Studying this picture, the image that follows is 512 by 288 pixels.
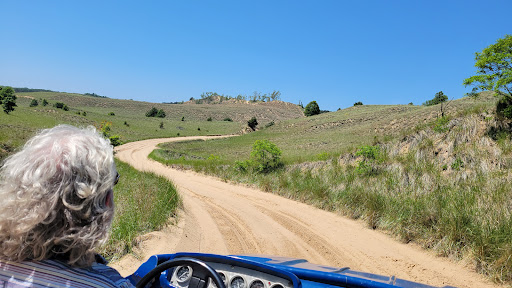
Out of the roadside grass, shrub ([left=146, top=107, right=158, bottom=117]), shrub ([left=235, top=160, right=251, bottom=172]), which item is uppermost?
shrub ([left=146, top=107, right=158, bottom=117])

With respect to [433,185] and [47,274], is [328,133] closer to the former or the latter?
[433,185]

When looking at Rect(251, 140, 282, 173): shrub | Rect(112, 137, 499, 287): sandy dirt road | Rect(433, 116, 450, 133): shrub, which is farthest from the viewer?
Rect(251, 140, 282, 173): shrub

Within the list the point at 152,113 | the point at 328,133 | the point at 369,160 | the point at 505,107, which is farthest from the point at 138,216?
the point at 152,113

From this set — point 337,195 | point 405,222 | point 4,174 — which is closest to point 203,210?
point 337,195

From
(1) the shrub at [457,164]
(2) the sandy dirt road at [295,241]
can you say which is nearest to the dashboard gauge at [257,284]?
(2) the sandy dirt road at [295,241]

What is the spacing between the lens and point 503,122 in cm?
1222

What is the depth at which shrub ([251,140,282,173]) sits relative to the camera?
675 inches

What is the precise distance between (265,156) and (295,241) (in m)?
10.2

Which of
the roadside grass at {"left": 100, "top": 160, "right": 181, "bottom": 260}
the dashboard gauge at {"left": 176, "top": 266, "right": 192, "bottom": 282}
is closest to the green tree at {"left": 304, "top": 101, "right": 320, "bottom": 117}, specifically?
the roadside grass at {"left": 100, "top": 160, "right": 181, "bottom": 260}

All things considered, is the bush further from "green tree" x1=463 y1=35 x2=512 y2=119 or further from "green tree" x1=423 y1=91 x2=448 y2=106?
"green tree" x1=423 y1=91 x2=448 y2=106

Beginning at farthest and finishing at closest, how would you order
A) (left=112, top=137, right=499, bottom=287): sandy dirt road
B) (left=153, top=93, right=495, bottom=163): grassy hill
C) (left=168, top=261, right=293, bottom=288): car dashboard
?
(left=153, top=93, right=495, bottom=163): grassy hill → (left=112, top=137, right=499, bottom=287): sandy dirt road → (left=168, top=261, right=293, bottom=288): car dashboard

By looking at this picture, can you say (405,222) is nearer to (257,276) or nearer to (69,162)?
(257,276)

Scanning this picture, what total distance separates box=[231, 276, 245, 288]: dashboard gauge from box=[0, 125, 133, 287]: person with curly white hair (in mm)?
1337

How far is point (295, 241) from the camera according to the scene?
7.34 m
